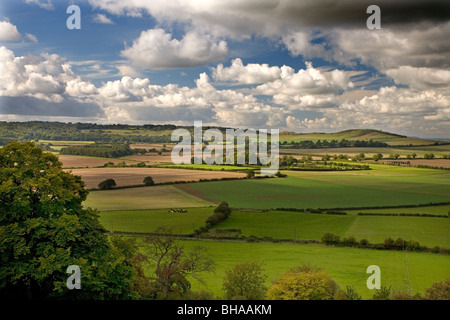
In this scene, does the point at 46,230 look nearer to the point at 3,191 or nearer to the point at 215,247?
the point at 3,191

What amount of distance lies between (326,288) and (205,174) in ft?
144

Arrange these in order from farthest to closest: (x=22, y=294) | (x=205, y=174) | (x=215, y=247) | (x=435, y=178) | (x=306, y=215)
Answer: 1. (x=205, y=174)
2. (x=435, y=178)
3. (x=306, y=215)
4. (x=215, y=247)
5. (x=22, y=294)

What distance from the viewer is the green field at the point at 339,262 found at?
78.2 ft

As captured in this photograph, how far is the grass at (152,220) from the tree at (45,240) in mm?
19347

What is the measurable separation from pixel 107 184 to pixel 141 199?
5948mm

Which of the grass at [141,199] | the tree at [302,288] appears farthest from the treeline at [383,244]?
the grass at [141,199]

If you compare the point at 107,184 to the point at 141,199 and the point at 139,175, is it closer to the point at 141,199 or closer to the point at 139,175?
the point at 141,199

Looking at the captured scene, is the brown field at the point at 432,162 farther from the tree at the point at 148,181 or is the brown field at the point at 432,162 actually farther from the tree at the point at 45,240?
the tree at the point at 45,240

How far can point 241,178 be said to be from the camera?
58.8 m

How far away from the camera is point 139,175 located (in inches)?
2144

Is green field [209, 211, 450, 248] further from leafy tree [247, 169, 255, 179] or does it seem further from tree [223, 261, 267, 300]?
leafy tree [247, 169, 255, 179]

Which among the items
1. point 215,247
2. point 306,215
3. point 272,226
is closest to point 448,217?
point 306,215

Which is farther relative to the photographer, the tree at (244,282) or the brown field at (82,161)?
the brown field at (82,161)

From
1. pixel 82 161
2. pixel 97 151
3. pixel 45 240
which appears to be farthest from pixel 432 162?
pixel 45 240
